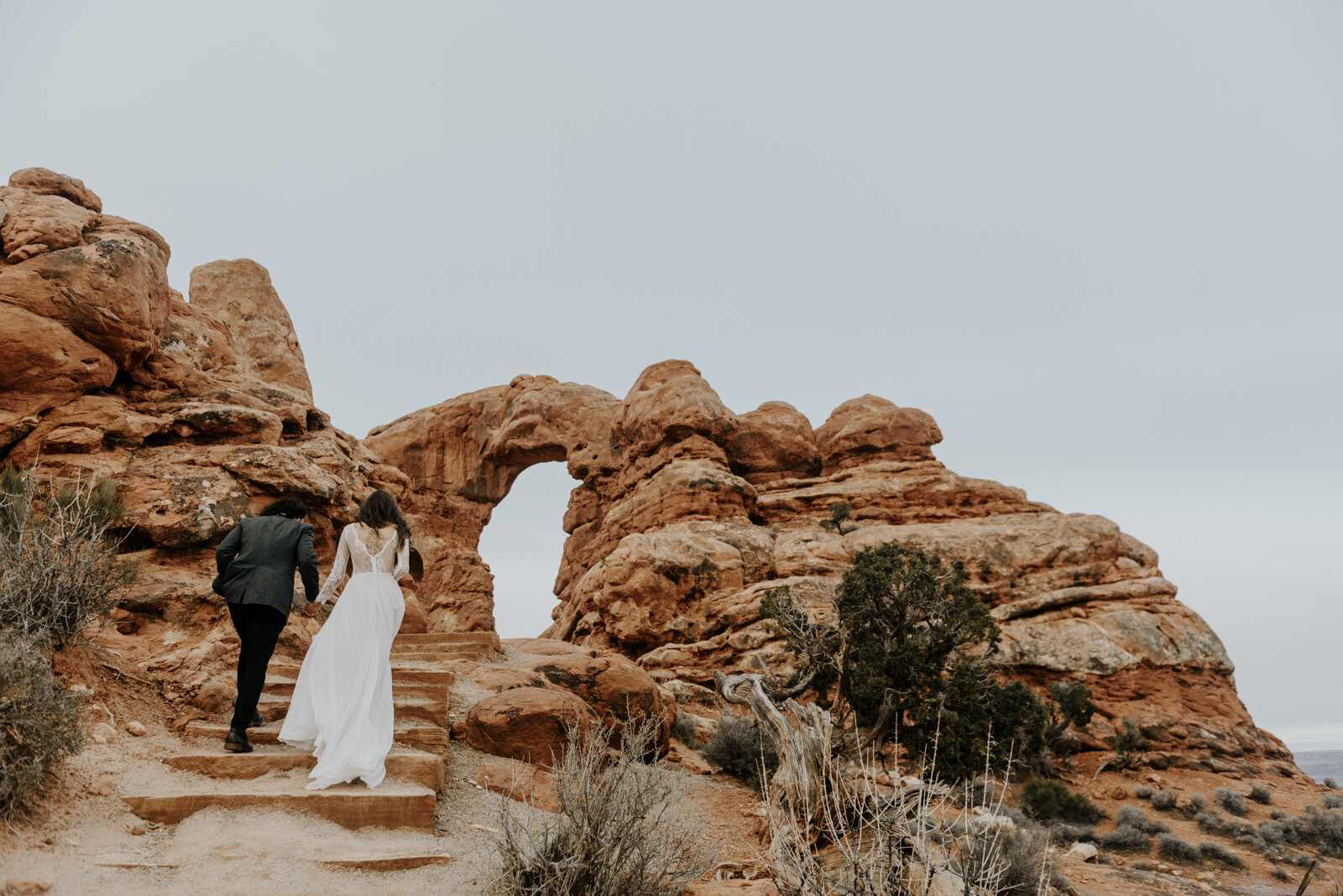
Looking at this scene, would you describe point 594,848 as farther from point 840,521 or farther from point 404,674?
point 840,521

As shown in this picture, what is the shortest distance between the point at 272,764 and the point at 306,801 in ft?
2.47

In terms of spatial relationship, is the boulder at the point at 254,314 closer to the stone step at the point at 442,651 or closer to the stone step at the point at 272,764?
the stone step at the point at 442,651

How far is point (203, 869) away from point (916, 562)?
11127 millimetres

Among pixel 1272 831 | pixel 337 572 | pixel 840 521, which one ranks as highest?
pixel 840 521

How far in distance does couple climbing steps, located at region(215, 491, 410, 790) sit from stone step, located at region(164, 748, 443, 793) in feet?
0.40

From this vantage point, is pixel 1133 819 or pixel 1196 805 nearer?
pixel 1133 819

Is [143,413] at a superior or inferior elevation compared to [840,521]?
inferior

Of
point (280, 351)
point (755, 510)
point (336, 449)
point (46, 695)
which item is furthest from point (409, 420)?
point (46, 695)

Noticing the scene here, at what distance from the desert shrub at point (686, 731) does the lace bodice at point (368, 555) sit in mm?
6668

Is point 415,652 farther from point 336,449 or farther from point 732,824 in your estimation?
point 732,824

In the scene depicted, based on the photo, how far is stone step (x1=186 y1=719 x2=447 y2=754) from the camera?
18.4ft

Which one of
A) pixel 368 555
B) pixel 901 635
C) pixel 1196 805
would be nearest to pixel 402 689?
pixel 368 555

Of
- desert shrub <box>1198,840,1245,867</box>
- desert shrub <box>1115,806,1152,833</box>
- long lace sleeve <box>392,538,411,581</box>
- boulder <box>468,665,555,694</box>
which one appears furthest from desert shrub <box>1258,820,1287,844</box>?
long lace sleeve <box>392,538,411,581</box>

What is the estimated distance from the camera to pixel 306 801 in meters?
Answer: 4.59
